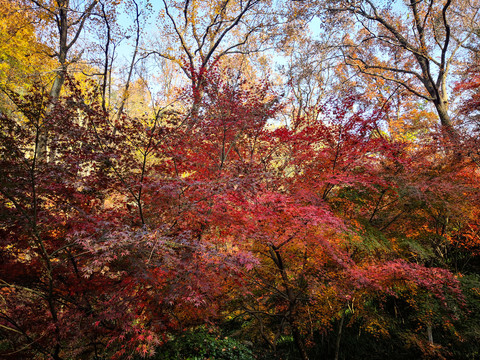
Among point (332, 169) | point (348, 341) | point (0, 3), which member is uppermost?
point (0, 3)

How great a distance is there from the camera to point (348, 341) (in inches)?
299

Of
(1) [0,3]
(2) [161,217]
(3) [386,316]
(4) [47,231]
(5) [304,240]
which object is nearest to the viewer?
(4) [47,231]

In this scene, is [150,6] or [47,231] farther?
[150,6]

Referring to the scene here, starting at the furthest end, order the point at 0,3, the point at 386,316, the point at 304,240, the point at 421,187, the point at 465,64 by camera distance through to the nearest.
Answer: the point at 465,64
the point at 0,3
the point at 386,316
the point at 421,187
the point at 304,240

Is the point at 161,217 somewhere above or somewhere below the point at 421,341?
above

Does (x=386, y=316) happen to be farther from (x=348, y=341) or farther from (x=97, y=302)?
(x=97, y=302)

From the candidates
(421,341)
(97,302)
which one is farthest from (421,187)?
(97,302)

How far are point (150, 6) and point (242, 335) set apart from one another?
10791 mm

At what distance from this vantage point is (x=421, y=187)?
18.0 ft

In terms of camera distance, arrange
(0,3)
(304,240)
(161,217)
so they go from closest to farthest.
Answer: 1. (161,217)
2. (304,240)
3. (0,3)

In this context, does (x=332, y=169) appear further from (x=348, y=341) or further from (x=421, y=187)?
(x=348, y=341)

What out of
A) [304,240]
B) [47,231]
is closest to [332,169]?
[304,240]

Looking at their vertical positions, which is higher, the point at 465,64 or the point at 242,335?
the point at 465,64

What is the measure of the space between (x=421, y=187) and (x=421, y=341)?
391 cm
